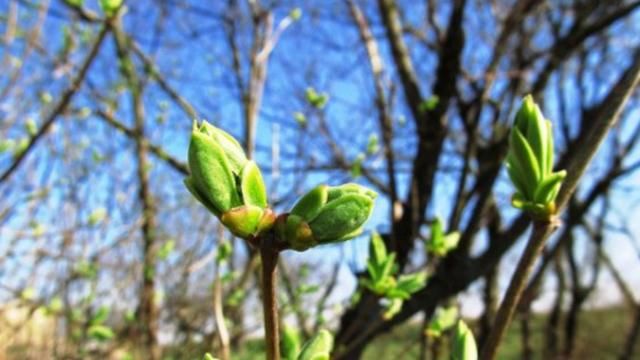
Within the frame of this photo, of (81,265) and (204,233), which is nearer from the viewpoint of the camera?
(81,265)

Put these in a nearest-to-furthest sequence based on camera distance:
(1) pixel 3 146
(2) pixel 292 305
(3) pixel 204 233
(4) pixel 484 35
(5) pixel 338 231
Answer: (5) pixel 338 231 → (2) pixel 292 305 → (1) pixel 3 146 → (3) pixel 204 233 → (4) pixel 484 35

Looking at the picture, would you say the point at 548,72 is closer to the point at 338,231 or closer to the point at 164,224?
the point at 164,224

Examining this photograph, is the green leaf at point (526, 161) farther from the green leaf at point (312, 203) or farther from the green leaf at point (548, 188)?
the green leaf at point (312, 203)

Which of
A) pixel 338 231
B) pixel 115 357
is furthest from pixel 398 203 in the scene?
pixel 338 231

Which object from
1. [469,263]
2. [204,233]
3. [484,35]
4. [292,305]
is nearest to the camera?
[292,305]

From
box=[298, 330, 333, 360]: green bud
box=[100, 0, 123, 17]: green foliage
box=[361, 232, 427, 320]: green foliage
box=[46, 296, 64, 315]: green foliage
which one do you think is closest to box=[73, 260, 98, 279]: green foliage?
box=[46, 296, 64, 315]: green foliage

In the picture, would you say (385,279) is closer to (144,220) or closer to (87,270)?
(87,270)

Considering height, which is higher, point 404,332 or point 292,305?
point 292,305

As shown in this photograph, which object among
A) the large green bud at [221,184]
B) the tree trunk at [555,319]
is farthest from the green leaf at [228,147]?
the tree trunk at [555,319]
